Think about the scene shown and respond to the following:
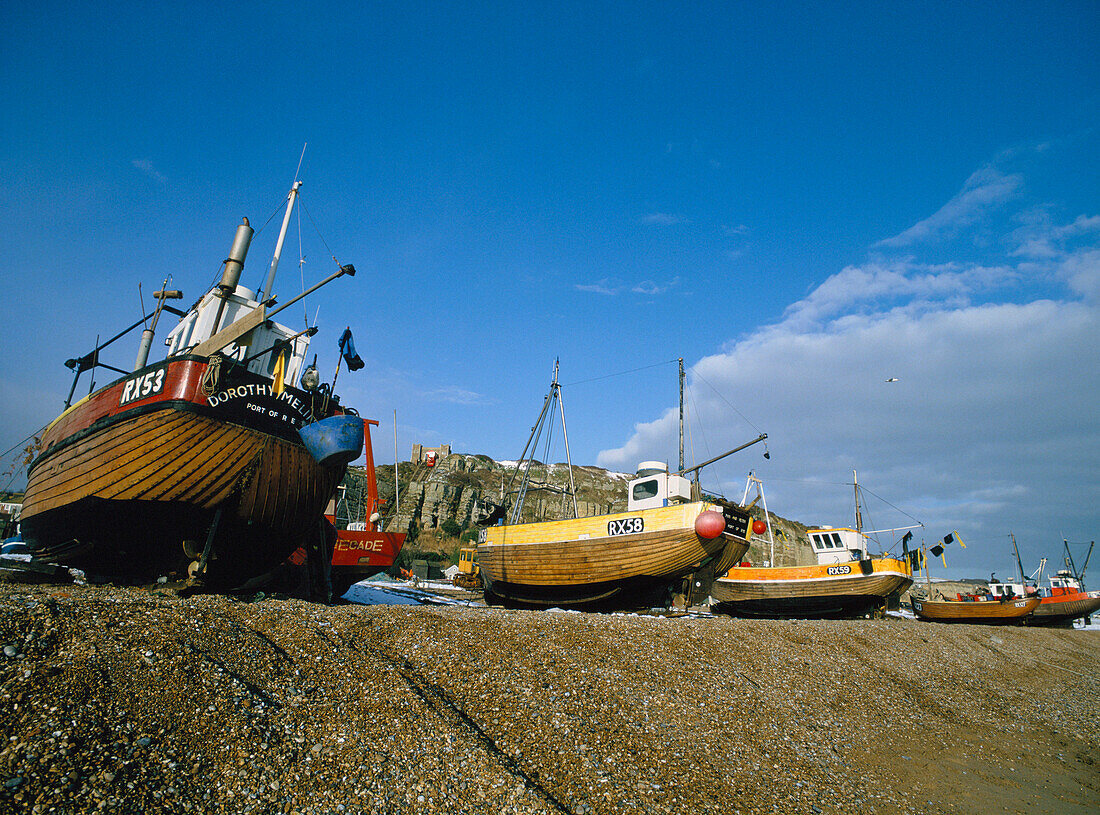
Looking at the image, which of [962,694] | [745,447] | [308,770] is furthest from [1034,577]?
[308,770]

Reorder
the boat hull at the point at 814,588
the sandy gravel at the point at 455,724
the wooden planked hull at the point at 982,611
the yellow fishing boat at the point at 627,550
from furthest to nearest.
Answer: the wooden planked hull at the point at 982,611 < the boat hull at the point at 814,588 < the yellow fishing boat at the point at 627,550 < the sandy gravel at the point at 455,724

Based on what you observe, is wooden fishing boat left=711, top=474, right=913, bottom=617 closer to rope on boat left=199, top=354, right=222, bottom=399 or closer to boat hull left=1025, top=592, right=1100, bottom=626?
boat hull left=1025, top=592, right=1100, bottom=626

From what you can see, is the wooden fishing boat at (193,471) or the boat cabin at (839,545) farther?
the boat cabin at (839,545)

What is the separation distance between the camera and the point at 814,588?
20.9 m

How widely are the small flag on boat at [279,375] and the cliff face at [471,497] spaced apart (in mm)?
41172

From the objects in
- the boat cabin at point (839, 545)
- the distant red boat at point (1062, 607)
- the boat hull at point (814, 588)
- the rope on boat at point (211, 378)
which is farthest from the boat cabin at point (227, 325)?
the distant red boat at point (1062, 607)

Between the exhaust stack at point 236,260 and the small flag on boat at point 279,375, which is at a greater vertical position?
the exhaust stack at point 236,260

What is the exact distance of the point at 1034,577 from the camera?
147 ft

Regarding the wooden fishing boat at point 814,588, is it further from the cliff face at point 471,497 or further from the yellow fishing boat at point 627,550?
the cliff face at point 471,497

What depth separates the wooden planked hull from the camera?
25.8 metres

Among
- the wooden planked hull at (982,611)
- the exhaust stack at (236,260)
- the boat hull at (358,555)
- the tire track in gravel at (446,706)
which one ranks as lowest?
the wooden planked hull at (982,611)

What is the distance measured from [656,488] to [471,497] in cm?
4782

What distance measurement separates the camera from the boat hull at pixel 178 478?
26.2ft

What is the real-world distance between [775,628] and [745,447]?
900cm
